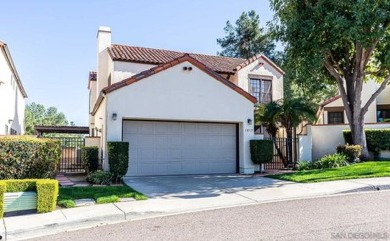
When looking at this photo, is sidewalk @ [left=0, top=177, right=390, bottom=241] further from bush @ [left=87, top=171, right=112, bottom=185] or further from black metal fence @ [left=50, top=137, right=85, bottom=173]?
black metal fence @ [left=50, top=137, right=85, bottom=173]

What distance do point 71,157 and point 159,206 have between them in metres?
12.4

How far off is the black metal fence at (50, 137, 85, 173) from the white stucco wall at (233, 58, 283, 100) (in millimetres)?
11459

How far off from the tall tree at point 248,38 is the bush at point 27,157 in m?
32.8

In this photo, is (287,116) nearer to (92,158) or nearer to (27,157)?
(92,158)

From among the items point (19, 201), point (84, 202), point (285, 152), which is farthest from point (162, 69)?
point (285, 152)

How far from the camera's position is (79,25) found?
17.8 m

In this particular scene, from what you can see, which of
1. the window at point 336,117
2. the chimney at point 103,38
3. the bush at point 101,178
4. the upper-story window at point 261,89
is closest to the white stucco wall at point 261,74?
the upper-story window at point 261,89

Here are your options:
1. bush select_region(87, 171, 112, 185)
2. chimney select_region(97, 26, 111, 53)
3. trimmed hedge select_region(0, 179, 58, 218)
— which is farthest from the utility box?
chimney select_region(97, 26, 111, 53)

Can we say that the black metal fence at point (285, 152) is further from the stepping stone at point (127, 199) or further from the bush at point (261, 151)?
the stepping stone at point (127, 199)

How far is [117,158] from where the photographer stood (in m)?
13.1

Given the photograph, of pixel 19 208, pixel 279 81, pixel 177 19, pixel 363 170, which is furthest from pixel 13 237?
pixel 279 81

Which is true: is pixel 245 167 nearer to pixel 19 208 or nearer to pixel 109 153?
pixel 109 153

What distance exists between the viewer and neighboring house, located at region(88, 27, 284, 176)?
14406mm

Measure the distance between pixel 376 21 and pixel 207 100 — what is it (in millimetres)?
8220
